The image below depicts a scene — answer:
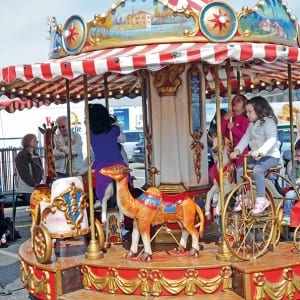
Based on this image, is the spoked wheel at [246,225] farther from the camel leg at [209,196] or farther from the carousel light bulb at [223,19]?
the carousel light bulb at [223,19]

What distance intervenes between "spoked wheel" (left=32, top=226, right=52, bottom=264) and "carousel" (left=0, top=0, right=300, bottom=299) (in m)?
0.01

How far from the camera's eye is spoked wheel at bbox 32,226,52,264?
5.55m

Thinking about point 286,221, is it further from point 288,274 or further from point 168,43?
point 168,43

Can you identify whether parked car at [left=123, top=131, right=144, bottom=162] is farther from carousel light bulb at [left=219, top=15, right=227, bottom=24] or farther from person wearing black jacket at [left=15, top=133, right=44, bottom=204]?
carousel light bulb at [left=219, top=15, right=227, bottom=24]

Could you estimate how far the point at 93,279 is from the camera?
5.45 m

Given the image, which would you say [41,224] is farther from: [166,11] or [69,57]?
[166,11]

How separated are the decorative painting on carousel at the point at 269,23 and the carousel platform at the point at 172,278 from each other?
224cm

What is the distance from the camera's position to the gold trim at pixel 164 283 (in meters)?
5.14

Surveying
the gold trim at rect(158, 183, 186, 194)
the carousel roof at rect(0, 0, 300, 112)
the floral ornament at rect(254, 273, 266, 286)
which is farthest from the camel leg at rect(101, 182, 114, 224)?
the floral ornament at rect(254, 273, 266, 286)

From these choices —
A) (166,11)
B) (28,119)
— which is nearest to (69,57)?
(166,11)

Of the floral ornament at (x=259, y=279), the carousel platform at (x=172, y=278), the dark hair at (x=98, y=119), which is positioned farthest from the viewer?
the dark hair at (x=98, y=119)

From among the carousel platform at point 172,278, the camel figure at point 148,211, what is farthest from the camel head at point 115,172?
the carousel platform at point 172,278

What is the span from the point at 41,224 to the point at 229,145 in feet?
7.20

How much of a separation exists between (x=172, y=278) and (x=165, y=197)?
140 cm
